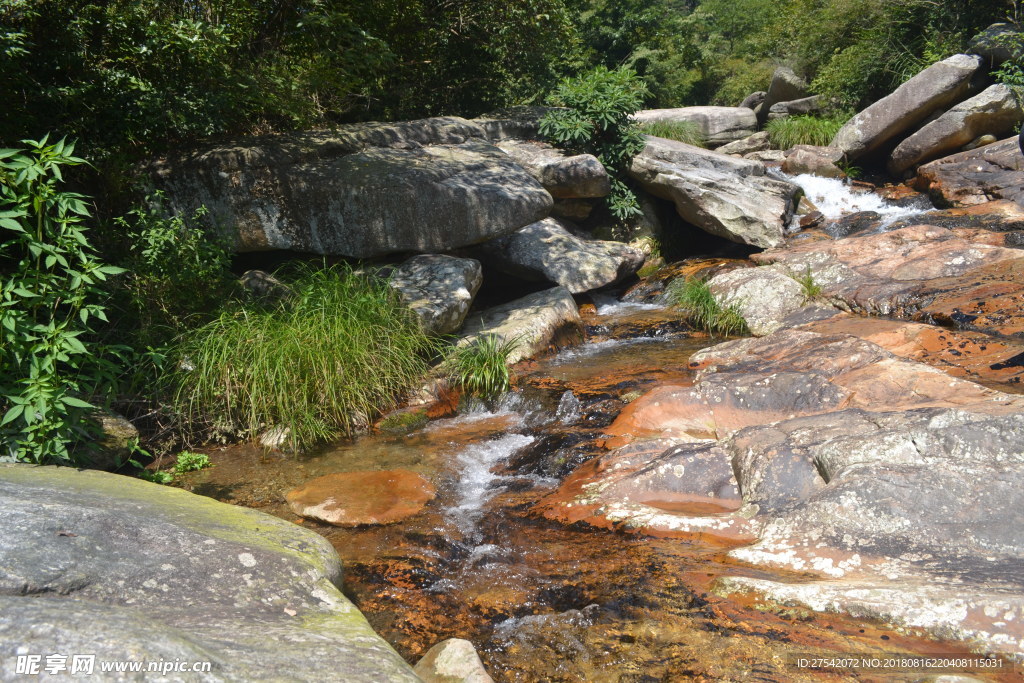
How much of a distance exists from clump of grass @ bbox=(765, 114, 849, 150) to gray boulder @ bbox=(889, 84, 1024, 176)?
275cm

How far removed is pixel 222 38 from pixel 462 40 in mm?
4971

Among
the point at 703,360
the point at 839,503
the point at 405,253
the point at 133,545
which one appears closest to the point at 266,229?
the point at 405,253

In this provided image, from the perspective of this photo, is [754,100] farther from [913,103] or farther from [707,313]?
[707,313]

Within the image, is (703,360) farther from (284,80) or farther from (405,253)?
(284,80)

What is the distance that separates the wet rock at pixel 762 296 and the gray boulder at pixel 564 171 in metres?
2.50

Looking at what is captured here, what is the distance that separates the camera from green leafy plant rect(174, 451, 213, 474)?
529 cm

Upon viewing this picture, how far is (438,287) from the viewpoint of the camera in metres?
7.44

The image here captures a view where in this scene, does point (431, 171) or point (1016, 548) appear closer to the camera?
point (1016, 548)

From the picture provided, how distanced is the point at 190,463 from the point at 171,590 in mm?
3212

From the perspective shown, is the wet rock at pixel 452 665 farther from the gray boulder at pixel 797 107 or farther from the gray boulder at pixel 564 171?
the gray boulder at pixel 797 107

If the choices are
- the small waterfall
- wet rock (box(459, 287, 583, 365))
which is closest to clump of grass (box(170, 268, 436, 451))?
wet rock (box(459, 287, 583, 365))

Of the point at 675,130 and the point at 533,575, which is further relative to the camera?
the point at 675,130

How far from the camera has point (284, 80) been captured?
25.7 feet

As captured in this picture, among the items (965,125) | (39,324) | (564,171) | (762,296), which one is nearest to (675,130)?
(965,125)
